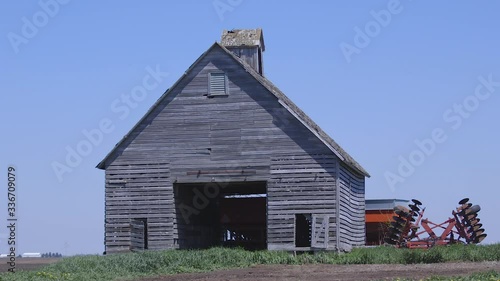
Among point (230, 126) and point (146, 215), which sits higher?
point (230, 126)

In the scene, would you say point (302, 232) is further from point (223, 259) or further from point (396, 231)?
point (223, 259)

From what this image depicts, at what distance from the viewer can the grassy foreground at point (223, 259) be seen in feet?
103

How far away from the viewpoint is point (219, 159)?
36.8 metres

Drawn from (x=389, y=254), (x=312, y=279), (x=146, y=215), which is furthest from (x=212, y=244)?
(x=312, y=279)

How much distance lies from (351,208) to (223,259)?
28.3 feet

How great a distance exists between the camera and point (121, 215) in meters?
37.6

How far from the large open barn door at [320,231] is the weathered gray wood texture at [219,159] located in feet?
0.18

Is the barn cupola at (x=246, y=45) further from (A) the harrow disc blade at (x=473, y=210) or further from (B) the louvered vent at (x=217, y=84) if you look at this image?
(A) the harrow disc blade at (x=473, y=210)

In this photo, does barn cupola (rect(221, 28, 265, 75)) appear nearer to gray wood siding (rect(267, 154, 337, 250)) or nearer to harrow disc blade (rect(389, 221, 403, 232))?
gray wood siding (rect(267, 154, 337, 250))

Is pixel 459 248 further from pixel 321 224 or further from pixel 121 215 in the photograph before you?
pixel 121 215

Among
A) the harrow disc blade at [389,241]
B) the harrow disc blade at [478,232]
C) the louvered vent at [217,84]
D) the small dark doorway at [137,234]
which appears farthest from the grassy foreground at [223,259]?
the harrow disc blade at [478,232]

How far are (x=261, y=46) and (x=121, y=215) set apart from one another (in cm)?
1211

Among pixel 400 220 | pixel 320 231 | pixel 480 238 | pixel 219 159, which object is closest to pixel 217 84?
pixel 219 159

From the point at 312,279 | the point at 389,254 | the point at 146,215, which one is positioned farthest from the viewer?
the point at 146,215
